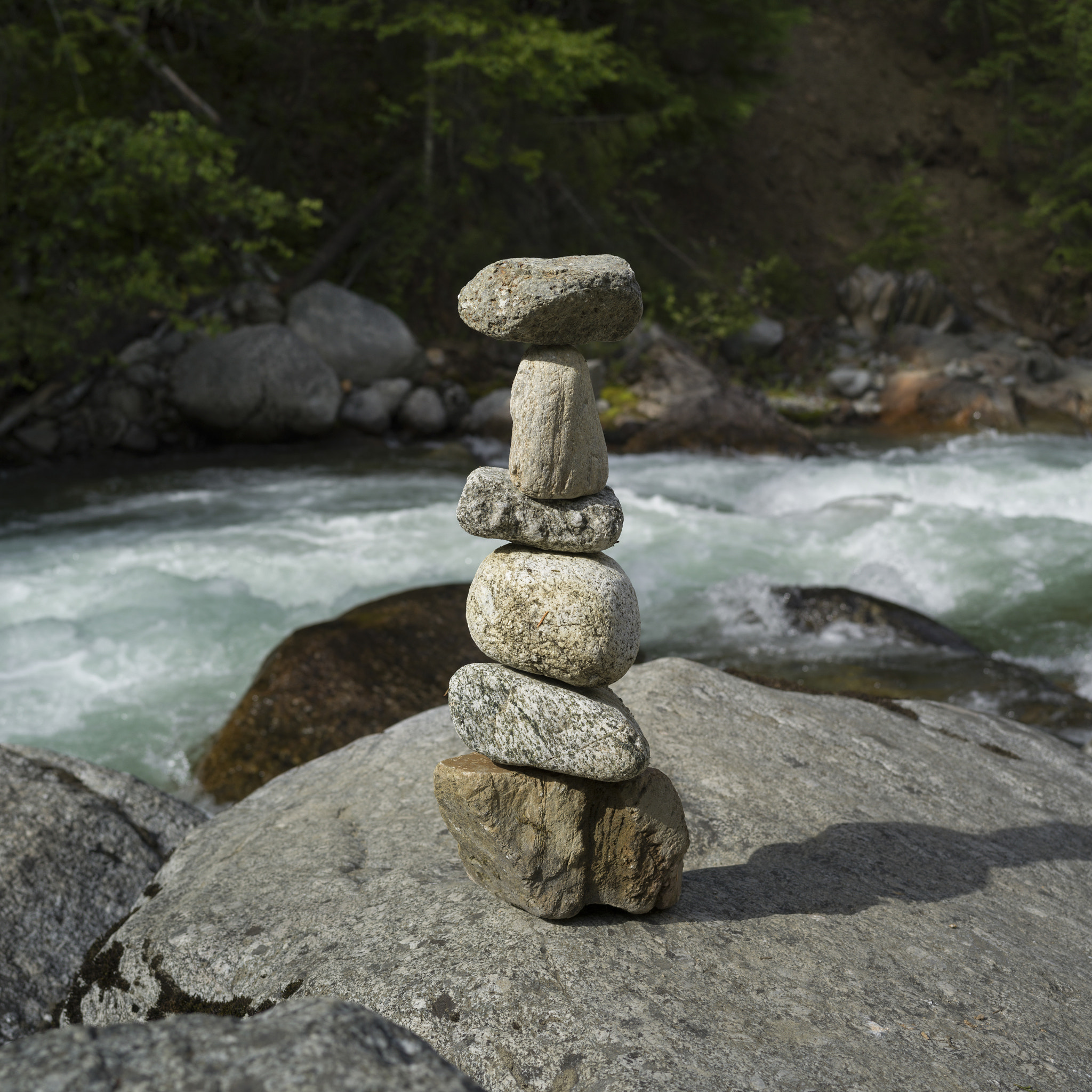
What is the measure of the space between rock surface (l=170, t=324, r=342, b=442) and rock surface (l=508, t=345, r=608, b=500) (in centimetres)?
1216

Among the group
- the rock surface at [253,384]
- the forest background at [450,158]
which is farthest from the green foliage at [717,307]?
the rock surface at [253,384]

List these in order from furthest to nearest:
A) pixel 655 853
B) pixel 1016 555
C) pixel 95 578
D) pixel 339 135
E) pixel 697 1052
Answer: pixel 339 135 → pixel 1016 555 → pixel 95 578 → pixel 655 853 → pixel 697 1052

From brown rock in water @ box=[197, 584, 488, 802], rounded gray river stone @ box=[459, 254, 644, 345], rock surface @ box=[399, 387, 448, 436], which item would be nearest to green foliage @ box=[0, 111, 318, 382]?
rock surface @ box=[399, 387, 448, 436]

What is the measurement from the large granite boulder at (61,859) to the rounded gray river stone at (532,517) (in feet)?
6.15

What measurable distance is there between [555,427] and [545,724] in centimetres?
87

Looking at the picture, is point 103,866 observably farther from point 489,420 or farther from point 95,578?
point 489,420

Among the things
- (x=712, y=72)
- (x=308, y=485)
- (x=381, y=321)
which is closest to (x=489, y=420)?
(x=381, y=321)

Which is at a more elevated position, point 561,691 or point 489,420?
point 561,691

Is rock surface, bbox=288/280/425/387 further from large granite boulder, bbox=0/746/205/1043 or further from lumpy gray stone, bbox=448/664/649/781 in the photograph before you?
lumpy gray stone, bbox=448/664/649/781

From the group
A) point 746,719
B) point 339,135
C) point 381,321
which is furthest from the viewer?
point 339,135

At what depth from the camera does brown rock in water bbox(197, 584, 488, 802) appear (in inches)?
213

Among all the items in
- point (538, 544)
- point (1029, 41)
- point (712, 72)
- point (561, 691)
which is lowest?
point (561, 691)

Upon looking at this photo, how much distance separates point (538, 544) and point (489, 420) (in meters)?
12.9

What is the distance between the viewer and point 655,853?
2.83 metres
